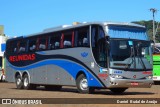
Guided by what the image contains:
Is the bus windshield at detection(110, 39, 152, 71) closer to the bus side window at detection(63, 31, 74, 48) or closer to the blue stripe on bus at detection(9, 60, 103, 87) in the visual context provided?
the blue stripe on bus at detection(9, 60, 103, 87)

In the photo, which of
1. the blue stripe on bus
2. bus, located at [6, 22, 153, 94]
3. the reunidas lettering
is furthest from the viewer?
the reunidas lettering

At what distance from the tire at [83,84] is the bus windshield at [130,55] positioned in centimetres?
223

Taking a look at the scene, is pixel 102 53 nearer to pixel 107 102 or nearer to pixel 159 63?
pixel 107 102

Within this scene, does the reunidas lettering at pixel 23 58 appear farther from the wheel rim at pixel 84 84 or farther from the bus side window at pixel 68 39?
the wheel rim at pixel 84 84

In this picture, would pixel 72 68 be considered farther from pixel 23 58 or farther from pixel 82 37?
pixel 23 58

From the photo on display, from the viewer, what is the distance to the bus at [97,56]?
19938mm

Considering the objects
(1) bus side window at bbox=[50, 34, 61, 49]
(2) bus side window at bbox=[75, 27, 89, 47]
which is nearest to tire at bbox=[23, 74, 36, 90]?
(1) bus side window at bbox=[50, 34, 61, 49]

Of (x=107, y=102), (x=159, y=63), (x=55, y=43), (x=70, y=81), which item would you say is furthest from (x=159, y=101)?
(x=159, y=63)

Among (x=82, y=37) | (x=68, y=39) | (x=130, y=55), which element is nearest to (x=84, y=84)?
(x=82, y=37)

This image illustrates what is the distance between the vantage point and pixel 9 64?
30.6 m

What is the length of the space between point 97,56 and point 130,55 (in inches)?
60.9

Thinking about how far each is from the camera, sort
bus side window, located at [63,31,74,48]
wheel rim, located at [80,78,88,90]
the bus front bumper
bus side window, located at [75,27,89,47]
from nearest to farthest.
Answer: the bus front bumper, bus side window, located at [75,27,89,47], wheel rim, located at [80,78,88,90], bus side window, located at [63,31,74,48]

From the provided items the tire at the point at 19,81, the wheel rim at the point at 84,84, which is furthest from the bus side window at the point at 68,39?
the tire at the point at 19,81

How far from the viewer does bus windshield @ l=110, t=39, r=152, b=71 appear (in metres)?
19.8
